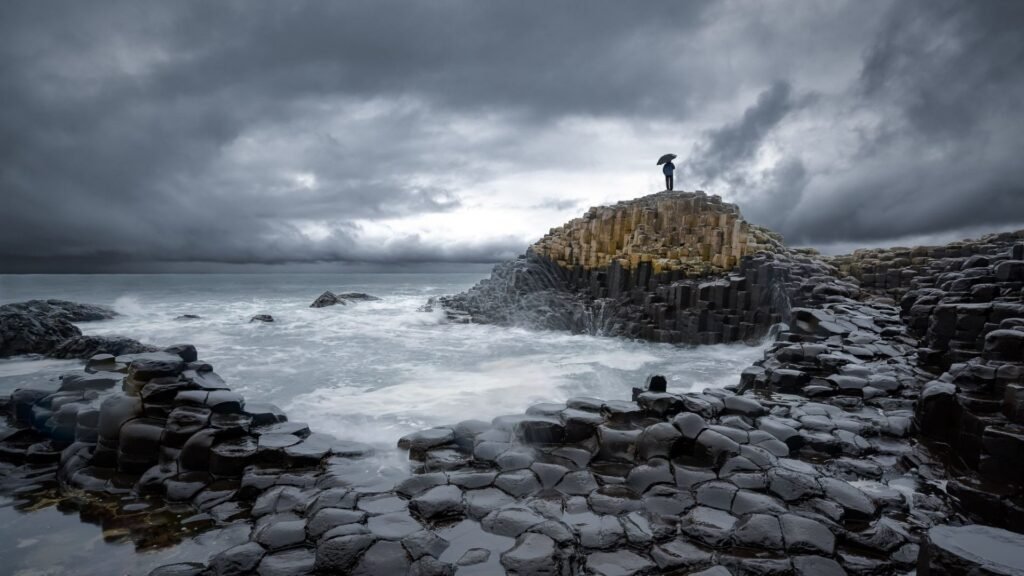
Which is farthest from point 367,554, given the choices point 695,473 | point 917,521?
point 917,521

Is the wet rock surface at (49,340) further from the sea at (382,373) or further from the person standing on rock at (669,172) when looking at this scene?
the person standing on rock at (669,172)

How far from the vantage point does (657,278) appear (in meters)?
21.7

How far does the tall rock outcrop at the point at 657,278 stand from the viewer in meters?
18.0

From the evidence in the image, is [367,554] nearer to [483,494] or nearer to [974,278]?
[483,494]

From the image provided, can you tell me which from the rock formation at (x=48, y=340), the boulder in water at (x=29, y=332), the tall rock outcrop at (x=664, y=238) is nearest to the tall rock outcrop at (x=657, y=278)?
the tall rock outcrop at (x=664, y=238)

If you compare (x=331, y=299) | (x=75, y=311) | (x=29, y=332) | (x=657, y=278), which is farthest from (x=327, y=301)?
(x=657, y=278)

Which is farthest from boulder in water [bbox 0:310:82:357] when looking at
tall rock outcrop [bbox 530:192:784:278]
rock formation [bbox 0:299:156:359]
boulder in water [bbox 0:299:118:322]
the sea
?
tall rock outcrop [bbox 530:192:784:278]

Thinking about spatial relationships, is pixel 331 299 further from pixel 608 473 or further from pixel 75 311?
pixel 608 473

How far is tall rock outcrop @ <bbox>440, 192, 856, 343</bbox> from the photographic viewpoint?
1802 centimetres

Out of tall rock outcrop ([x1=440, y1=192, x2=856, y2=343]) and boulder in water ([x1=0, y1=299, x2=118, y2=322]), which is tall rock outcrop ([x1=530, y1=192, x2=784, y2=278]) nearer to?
tall rock outcrop ([x1=440, y1=192, x2=856, y2=343])

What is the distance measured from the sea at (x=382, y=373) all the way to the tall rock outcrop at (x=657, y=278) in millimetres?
1286

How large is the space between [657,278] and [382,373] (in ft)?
46.4

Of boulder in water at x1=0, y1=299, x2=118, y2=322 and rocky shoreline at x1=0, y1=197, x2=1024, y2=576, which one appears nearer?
rocky shoreline at x1=0, y1=197, x2=1024, y2=576

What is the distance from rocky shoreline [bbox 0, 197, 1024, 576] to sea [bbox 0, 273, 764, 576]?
71 centimetres
